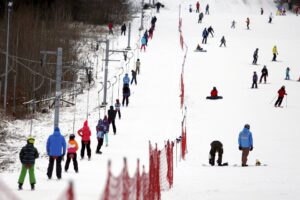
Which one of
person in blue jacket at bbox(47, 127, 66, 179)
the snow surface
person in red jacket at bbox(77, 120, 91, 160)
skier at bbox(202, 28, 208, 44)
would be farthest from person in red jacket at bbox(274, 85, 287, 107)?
skier at bbox(202, 28, 208, 44)

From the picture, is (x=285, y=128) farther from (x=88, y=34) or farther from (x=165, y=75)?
(x=88, y=34)

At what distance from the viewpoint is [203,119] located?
101 ft

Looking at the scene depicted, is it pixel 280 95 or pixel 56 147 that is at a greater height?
pixel 280 95

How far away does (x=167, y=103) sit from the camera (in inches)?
1344

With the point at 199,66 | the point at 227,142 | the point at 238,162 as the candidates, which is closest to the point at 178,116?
the point at 227,142

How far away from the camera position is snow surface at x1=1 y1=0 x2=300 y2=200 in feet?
52.7

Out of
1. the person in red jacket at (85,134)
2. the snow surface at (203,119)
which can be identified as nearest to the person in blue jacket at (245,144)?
the snow surface at (203,119)

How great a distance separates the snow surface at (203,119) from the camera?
1608 cm

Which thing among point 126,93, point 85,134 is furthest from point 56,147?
point 126,93

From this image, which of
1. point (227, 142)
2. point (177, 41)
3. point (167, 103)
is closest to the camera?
point (227, 142)

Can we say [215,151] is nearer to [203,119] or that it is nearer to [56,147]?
[56,147]

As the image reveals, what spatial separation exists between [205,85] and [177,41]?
690 inches

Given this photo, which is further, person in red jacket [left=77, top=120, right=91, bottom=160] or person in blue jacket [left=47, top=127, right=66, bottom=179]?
person in red jacket [left=77, top=120, right=91, bottom=160]

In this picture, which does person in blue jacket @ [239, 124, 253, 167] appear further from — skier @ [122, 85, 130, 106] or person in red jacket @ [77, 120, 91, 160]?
skier @ [122, 85, 130, 106]
